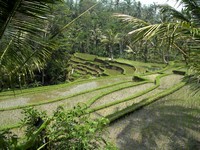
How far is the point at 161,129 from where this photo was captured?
286 inches

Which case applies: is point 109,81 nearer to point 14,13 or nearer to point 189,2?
point 189,2

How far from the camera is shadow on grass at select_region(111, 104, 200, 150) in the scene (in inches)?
249

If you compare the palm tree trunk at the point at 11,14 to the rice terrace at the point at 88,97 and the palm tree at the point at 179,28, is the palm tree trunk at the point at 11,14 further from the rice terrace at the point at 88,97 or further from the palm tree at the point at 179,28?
the palm tree at the point at 179,28

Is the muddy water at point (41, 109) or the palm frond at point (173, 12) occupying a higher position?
the palm frond at point (173, 12)

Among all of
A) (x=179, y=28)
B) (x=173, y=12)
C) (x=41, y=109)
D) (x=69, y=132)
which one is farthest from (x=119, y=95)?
(x=69, y=132)

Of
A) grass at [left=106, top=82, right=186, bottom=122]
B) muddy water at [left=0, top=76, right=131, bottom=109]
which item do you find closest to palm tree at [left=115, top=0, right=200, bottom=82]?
grass at [left=106, top=82, right=186, bottom=122]

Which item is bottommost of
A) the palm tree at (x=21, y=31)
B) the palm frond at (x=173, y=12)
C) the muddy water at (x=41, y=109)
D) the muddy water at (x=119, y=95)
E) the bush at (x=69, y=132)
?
the muddy water at (x=41, y=109)

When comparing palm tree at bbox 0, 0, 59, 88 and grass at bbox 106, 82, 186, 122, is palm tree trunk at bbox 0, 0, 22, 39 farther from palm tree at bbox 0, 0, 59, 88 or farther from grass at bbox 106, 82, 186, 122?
grass at bbox 106, 82, 186, 122

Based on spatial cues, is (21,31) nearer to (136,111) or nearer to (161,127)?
(161,127)

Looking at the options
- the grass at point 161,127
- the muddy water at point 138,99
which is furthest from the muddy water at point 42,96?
the grass at point 161,127

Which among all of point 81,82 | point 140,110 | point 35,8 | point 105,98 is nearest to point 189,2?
point 35,8

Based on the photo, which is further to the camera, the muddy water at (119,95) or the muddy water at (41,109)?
the muddy water at (119,95)

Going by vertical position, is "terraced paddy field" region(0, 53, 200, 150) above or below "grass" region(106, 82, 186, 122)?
below

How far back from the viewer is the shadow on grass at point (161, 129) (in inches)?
249
